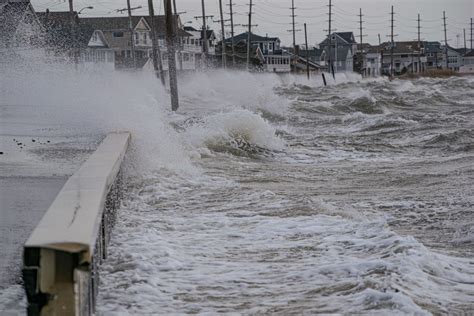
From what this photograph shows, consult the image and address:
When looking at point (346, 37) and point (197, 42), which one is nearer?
point (197, 42)

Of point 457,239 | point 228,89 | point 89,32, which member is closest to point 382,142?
point 457,239

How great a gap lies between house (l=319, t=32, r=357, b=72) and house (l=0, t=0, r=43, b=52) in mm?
73028

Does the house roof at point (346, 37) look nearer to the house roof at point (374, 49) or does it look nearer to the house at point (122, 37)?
the house roof at point (374, 49)

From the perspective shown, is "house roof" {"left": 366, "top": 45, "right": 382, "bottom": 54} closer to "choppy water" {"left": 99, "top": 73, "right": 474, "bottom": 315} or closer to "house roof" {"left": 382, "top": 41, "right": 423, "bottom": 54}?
"house roof" {"left": 382, "top": 41, "right": 423, "bottom": 54}

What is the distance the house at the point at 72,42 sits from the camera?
53.1 m

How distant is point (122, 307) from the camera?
468cm

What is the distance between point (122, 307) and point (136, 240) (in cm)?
176

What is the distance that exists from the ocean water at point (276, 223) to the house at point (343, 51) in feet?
348

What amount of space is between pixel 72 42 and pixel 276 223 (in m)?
49.4

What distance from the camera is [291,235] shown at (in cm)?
680

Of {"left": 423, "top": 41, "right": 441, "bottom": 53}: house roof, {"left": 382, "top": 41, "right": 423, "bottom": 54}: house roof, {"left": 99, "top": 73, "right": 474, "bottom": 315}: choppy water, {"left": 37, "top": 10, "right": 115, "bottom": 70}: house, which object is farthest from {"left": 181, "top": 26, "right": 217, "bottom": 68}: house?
{"left": 99, "top": 73, "right": 474, "bottom": 315}: choppy water

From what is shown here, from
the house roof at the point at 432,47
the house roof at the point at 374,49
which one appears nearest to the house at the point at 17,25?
the house roof at the point at 374,49

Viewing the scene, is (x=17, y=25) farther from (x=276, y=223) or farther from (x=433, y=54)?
(x=433, y=54)

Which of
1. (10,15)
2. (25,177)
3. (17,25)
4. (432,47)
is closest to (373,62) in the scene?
(432,47)
